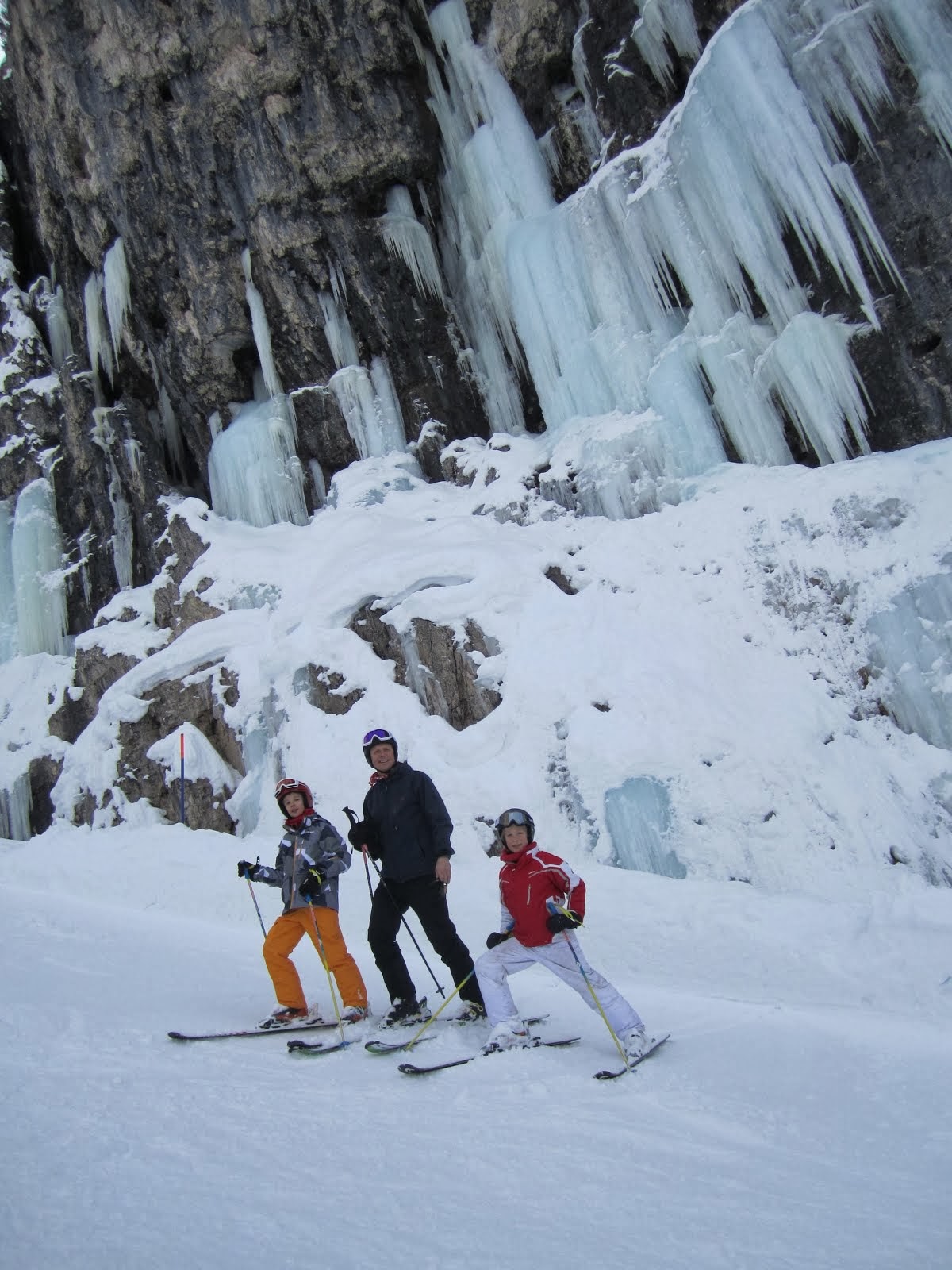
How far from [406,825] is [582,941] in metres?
3.09

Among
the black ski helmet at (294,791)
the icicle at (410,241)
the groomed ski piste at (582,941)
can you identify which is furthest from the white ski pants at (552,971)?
the icicle at (410,241)

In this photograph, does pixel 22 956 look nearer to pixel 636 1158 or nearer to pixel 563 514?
pixel 636 1158

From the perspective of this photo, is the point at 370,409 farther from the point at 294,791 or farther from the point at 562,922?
the point at 562,922

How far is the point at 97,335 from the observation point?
18.9 m

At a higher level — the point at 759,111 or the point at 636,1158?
the point at 759,111

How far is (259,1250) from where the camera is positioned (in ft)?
5.85

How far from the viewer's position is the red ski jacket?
4129mm

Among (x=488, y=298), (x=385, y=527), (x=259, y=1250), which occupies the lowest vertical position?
(x=259, y=1250)

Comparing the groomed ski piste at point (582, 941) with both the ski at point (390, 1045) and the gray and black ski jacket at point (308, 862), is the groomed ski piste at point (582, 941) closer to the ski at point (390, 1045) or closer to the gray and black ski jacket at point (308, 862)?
the ski at point (390, 1045)

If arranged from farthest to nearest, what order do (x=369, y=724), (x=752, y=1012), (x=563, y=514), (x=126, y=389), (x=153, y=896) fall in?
(x=126, y=389), (x=563, y=514), (x=369, y=724), (x=153, y=896), (x=752, y=1012)

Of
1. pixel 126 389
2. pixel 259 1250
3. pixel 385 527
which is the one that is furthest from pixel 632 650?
pixel 126 389

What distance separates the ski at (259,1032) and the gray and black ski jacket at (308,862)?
24.6 inches

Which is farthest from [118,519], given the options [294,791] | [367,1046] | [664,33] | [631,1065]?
[631,1065]

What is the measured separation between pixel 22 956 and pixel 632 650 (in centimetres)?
725
